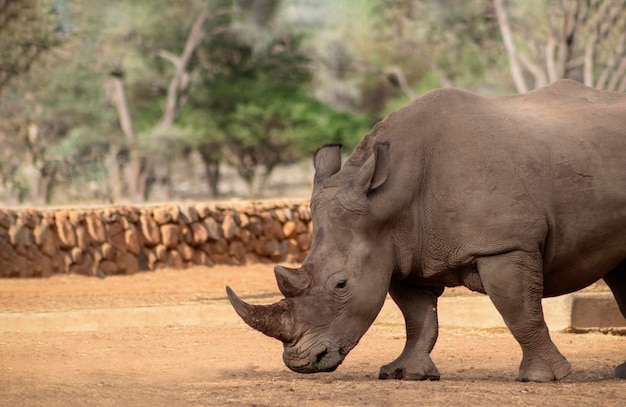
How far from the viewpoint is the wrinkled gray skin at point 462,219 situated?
638cm

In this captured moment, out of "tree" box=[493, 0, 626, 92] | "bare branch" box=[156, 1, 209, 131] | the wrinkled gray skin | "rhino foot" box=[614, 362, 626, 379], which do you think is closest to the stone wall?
the wrinkled gray skin

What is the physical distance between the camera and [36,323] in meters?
9.57

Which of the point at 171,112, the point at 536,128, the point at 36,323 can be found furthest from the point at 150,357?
the point at 171,112

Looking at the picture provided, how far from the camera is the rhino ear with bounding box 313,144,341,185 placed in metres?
6.82

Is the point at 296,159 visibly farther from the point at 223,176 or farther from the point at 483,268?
the point at 483,268

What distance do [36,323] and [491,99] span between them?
4749 millimetres

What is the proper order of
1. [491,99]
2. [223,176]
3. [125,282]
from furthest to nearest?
1. [223,176]
2. [125,282]
3. [491,99]

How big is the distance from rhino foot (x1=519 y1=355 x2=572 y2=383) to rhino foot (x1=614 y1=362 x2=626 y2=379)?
0.56m

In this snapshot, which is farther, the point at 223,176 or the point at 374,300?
the point at 223,176

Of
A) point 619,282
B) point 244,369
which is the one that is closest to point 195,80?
point 244,369

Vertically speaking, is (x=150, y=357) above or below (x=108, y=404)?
below

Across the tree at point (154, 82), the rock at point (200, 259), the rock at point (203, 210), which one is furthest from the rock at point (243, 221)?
the tree at point (154, 82)

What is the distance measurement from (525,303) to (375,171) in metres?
1.20

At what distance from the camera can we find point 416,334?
7.03 m
